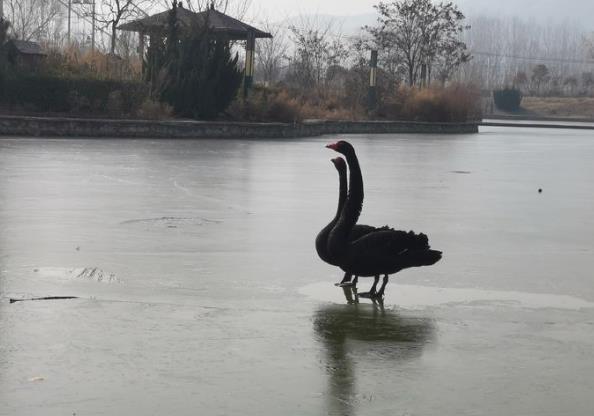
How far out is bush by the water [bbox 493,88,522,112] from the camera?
85.4 meters

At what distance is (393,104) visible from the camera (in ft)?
155

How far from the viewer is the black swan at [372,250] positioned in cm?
820

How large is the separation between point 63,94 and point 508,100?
189 feet

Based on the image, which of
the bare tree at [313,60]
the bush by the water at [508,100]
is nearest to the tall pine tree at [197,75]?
the bare tree at [313,60]

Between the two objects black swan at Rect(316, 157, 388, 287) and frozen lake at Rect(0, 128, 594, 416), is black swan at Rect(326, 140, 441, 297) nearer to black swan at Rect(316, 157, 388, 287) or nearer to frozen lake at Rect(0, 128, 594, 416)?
black swan at Rect(316, 157, 388, 287)

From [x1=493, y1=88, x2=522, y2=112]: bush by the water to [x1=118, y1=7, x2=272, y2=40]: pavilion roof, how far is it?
41917 millimetres

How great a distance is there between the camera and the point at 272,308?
7.88m

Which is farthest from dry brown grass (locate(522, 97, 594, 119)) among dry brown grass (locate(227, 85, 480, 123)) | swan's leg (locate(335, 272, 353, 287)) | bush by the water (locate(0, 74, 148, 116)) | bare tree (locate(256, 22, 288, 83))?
swan's leg (locate(335, 272, 353, 287))

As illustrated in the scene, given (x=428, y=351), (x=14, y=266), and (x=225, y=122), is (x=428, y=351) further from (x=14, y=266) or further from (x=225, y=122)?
(x=225, y=122)

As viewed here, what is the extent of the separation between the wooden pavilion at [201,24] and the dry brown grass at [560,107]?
4149 centimetres

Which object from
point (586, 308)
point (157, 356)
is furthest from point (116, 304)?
point (586, 308)

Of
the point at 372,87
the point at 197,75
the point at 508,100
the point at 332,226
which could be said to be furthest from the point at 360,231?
the point at 508,100

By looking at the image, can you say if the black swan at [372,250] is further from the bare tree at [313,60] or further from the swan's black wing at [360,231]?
the bare tree at [313,60]

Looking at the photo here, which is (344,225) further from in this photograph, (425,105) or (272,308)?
(425,105)
